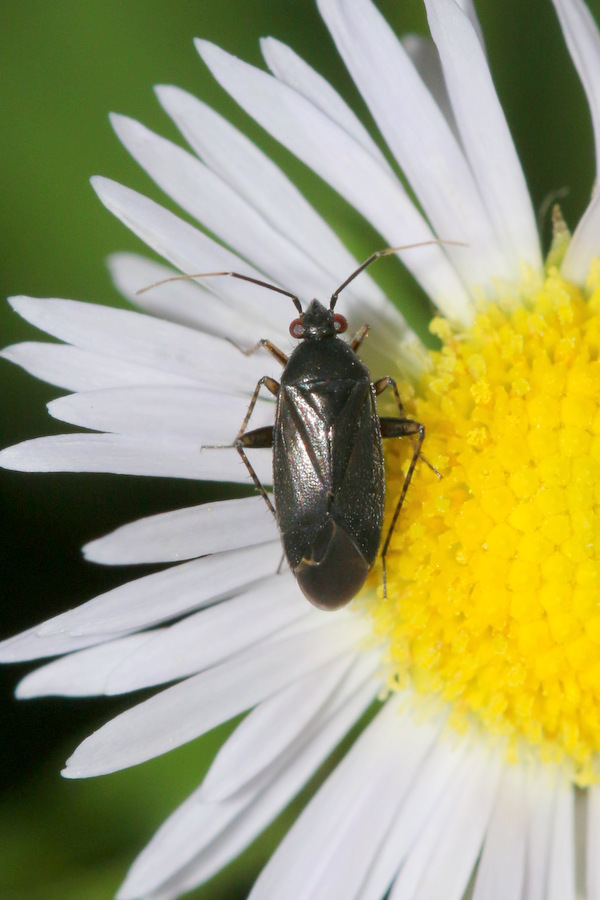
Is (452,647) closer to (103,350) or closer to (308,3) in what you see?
(103,350)

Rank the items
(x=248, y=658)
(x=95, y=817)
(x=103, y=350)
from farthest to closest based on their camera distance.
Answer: (x=95, y=817), (x=248, y=658), (x=103, y=350)

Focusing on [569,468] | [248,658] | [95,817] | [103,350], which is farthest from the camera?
[95,817]

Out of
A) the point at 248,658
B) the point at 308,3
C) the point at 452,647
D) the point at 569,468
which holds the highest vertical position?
the point at 308,3

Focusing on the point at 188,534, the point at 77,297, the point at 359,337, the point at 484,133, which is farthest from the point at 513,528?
the point at 77,297

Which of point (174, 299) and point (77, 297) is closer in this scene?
point (174, 299)

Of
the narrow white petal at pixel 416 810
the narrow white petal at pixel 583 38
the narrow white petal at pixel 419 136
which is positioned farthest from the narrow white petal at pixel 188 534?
the narrow white petal at pixel 583 38

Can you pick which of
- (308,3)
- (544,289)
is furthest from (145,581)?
(308,3)

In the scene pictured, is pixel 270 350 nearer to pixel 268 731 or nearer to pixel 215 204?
pixel 215 204
